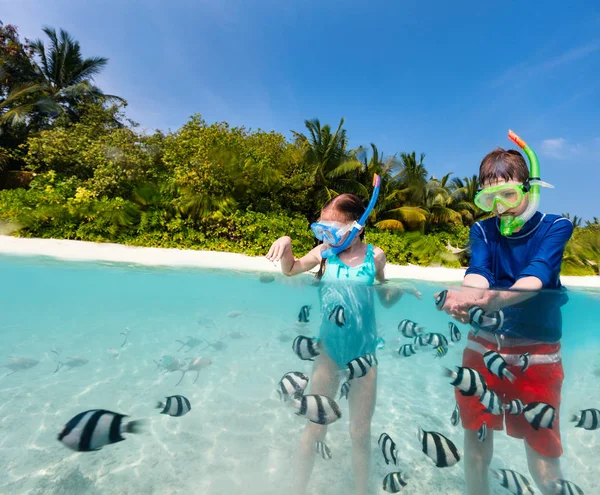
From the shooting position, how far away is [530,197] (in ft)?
5.93

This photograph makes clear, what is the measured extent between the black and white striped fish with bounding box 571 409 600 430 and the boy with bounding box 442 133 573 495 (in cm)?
57

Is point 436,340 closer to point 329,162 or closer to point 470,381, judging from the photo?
point 470,381

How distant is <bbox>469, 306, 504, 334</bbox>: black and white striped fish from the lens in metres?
1.92

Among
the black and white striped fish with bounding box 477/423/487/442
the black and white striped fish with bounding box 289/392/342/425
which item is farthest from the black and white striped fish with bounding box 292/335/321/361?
the black and white striped fish with bounding box 477/423/487/442

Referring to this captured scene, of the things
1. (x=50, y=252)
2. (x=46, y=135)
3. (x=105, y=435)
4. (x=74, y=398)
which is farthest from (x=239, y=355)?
(x=46, y=135)

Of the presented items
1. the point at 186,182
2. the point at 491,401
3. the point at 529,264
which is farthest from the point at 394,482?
the point at 186,182

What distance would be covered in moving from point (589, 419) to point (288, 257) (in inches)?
95.4

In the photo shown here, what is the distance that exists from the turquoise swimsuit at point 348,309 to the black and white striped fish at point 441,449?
25.9 inches

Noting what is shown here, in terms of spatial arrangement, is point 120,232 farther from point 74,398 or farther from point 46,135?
point 74,398

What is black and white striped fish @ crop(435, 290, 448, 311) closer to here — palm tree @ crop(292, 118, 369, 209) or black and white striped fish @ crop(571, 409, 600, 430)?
black and white striped fish @ crop(571, 409, 600, 430)

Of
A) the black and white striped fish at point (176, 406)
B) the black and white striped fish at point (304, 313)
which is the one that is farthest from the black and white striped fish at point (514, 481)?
the black and white striped fish at point (176, 406)

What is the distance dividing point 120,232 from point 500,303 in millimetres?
15829

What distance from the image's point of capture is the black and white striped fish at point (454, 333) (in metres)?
2.45

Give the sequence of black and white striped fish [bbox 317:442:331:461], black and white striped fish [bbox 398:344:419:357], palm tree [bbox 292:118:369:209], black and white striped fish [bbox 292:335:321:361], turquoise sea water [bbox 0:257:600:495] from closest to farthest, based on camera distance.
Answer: black and white striped fish [bbox 292:335:321:361]
black and white striped fish [bbox 317:442:331:461]
turquoise sea water [bbox 0:257:600:495]
black and white striped fish [bbox 398:344:419:357]
palm tree [bbox 292:118:369:209]
